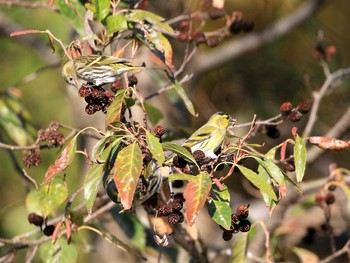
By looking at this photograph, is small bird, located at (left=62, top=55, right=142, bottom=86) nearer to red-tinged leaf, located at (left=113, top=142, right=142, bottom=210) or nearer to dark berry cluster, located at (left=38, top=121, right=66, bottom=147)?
dark berry cluster, located at (left=38, top=121, right=66, bottom=147)

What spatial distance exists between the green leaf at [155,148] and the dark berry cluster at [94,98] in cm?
21

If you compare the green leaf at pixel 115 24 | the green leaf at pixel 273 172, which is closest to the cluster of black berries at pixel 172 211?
the green leaf at pixel 273 172

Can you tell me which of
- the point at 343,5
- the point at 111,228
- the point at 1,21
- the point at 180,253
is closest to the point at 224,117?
the point at 180,253

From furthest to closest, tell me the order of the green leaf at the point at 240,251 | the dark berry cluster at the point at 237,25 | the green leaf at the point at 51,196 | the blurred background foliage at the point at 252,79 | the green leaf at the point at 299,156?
the blurred background foliage at the point at 252,79, the dark berry cluster at the point at 237,25, the green leaf at the point at 240,251, the green leaf at the point at 51,196, the green leaf at the point at 299,156

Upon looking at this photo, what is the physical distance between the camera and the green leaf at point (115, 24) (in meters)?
1.80

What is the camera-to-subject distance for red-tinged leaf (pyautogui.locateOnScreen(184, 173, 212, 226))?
4.68 ft

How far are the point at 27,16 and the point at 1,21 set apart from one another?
1863mm

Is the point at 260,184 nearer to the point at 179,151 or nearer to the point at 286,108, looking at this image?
the point at 179,151

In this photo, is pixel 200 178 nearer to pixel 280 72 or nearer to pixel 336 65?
pixel 336 65

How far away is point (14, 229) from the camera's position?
424cm

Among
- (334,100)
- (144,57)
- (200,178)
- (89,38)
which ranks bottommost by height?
(334,100)

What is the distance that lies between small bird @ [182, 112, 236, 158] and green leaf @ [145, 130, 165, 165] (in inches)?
8.3

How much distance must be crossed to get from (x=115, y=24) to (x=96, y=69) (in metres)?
0.14

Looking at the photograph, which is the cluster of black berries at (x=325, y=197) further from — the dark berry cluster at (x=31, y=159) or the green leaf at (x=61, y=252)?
the dark berry cluster at (x=31, y=159)
